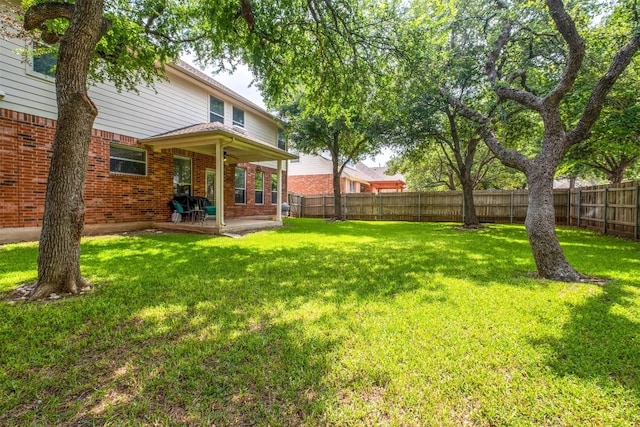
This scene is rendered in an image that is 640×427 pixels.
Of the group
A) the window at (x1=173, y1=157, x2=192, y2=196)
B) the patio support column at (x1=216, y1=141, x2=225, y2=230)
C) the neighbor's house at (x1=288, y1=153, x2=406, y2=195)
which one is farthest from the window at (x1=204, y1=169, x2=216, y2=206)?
the neighbor's house at (x1=288, y1=153, x2=406, y2=195)

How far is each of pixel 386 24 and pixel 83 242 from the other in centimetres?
890

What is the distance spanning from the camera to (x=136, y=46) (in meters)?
7.27

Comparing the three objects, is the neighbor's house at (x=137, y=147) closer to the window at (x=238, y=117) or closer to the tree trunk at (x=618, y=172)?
the window at (x=238, y=117)

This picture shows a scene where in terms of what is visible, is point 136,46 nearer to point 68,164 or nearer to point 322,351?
point 68,164

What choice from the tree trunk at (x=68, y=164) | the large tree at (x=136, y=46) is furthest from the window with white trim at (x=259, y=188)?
the tree trunk at (x=68, y=164)

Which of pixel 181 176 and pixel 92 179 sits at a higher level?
pixel 181 176

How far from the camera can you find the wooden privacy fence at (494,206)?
9.98 meters

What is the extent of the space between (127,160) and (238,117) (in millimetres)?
6234

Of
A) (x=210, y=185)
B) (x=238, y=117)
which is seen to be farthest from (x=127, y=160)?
(x=238, y=117)

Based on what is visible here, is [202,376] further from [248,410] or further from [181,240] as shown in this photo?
[181,240]

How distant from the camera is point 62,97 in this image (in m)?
3.80

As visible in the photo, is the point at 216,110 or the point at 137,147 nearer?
the point at 137,147

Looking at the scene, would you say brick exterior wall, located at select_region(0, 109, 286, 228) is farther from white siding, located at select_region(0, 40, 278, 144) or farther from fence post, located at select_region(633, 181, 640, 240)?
fence post, located at select_region(633, 181, 640, 240)

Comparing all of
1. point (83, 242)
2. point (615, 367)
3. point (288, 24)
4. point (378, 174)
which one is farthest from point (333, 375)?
point (378, 174)
